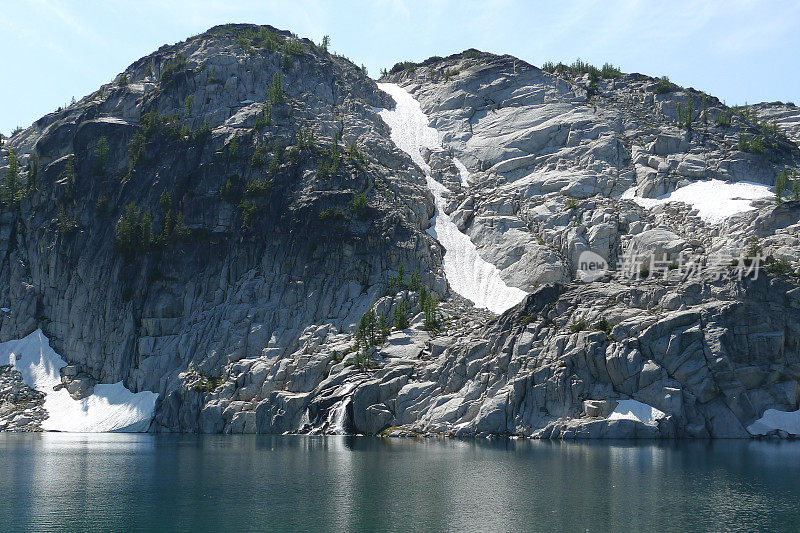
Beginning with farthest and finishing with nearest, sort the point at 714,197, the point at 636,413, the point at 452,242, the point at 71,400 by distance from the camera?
the point at 452,242 → the point at 714,197 → the point at 71,400 → the point at 636,413

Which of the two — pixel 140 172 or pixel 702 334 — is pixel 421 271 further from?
pixel 140 172

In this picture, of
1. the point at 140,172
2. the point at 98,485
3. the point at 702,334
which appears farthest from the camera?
the point at 140,172

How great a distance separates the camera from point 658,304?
100 metres

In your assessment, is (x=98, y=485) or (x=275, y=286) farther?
(x=275, y=286)

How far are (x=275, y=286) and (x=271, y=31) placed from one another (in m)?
90.8

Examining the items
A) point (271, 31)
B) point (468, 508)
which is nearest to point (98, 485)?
point (468, 508)

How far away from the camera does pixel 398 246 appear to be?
13700cm

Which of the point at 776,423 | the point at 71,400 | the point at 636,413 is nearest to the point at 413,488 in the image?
the point at 636,413

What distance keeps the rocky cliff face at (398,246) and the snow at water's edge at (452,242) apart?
2.74ft

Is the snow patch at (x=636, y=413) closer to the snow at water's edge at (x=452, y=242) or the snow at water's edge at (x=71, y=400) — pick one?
the snow at water's edge at (x=452, y=242)

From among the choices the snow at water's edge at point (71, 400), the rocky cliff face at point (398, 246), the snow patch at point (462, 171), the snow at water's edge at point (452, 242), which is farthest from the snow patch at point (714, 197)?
the snow at water's edge at point (71, 400)

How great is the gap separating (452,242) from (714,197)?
4747 cm

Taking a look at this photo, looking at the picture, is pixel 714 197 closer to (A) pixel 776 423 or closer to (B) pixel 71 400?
(A) pixel 776 423

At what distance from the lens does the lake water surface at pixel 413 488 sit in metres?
45.2
